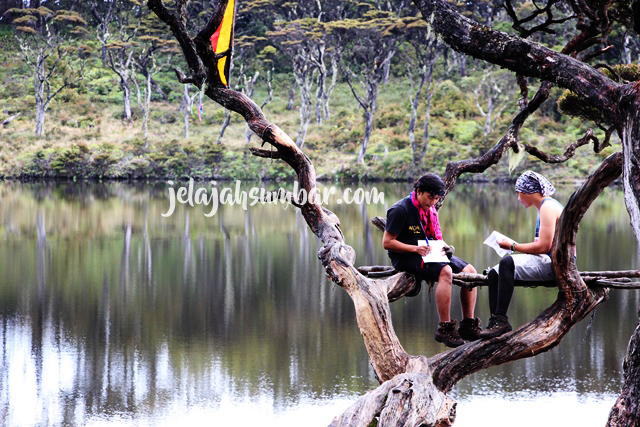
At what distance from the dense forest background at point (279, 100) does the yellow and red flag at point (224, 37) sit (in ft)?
94.9

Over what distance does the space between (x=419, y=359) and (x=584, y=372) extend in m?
4.44

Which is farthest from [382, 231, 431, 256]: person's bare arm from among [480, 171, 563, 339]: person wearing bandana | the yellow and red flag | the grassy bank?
the grassy bank

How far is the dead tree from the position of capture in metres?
3.74

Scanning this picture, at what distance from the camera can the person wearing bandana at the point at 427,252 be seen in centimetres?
441

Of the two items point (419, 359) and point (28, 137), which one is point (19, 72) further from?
point (419, 359)

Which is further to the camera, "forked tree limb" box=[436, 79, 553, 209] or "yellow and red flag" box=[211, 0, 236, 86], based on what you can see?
"forked tree limb" box=[436, 79, 553, 209]

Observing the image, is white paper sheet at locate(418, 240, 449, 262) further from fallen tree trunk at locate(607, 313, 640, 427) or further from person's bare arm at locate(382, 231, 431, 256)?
fallen tree trunk at locate(607, 313, 640, 427)

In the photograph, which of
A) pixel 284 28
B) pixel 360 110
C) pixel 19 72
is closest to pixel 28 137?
pixel 19 72

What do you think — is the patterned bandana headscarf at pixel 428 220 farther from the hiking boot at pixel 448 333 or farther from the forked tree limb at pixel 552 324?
the forked tree limb at pixel 552 324

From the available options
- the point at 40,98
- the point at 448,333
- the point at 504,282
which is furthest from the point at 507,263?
the point at 40,98

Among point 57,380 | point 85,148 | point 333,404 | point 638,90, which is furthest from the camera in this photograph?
point 85,148

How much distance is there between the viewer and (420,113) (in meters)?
40.3

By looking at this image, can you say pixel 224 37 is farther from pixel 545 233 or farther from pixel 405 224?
pixel 545 233

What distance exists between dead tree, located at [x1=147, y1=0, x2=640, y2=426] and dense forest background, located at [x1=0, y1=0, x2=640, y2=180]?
29174 millimetres
